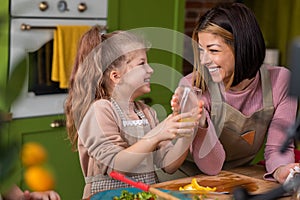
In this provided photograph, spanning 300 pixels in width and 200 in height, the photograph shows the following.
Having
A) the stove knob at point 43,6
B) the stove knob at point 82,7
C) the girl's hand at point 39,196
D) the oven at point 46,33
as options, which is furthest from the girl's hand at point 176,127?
the stove knob at point 82,7

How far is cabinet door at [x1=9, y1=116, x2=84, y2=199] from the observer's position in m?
2.62

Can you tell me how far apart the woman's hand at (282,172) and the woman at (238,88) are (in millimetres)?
24

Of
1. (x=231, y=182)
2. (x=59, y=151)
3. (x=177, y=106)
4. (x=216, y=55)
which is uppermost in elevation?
(x=216, y=55)

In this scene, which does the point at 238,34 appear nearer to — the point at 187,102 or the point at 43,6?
the point at 187,102

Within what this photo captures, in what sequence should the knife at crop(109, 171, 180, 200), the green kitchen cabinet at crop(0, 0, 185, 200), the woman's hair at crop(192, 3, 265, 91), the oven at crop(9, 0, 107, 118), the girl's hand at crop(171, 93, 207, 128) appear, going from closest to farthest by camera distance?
the knife at crop(109, 171, 180, 200) < the girl's hand at crop(171, 93, 207, 128) < the woman's hair at crop(192, 3, 265, 91) < the oven at crop(9, 0, 107, 118) < the green kitchen cabinet at crop(0, 0, 185, 200)

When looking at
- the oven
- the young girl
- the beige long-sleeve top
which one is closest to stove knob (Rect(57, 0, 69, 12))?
the oven

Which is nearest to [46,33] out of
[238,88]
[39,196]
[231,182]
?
[238,88]

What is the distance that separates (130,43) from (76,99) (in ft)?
0.81

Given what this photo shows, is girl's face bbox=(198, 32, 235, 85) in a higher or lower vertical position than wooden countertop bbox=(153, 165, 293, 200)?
higher

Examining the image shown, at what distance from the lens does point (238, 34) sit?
1753mm

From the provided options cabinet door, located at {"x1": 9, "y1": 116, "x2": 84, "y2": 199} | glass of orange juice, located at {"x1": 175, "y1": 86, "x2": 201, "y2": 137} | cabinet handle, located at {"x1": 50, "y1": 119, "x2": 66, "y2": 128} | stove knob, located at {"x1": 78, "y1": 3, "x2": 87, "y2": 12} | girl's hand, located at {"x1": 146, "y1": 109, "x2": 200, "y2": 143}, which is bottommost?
cabinet door, located at {"x1": 9, "y1": 116, "x2": 84, "y2": 199}

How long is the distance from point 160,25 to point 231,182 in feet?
5.57

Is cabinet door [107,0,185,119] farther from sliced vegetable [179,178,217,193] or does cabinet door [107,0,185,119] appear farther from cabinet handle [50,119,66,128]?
sliced vegetable [179,178,217,193]

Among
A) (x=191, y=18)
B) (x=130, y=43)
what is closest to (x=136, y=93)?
(x=130, y=43)
